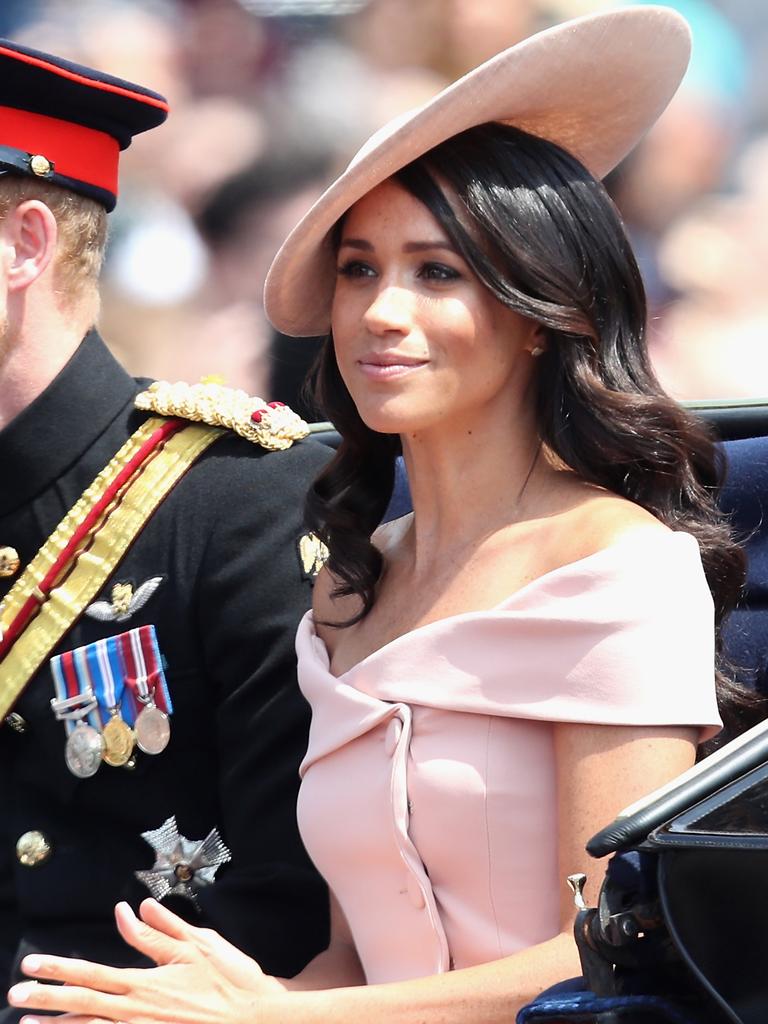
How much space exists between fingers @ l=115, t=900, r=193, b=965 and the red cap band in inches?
42.5

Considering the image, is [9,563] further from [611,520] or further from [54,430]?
[611,520]

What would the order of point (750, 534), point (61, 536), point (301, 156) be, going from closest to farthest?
1. point (750, 534)
2. point (61, 536)
3. point (301, 156)

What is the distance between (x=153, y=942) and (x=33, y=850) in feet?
1.65

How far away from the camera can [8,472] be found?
7.71 feet

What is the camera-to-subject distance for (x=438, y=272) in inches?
72.9

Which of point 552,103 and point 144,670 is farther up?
point 552,103

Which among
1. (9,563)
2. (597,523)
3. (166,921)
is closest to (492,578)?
(597,523)

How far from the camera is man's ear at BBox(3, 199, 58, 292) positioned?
92.2 inches

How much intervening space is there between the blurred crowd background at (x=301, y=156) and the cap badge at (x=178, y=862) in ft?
3.01

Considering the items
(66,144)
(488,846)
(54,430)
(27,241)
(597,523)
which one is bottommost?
(488,846)

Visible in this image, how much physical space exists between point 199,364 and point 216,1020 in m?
1.51

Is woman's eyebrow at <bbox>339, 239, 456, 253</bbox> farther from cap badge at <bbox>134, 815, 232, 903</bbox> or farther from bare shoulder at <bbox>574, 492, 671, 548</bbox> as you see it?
cap badge at <bbox>134, 815, 232, 903</bbox>

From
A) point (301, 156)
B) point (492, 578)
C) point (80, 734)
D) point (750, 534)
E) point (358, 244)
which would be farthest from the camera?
point (301, 156)

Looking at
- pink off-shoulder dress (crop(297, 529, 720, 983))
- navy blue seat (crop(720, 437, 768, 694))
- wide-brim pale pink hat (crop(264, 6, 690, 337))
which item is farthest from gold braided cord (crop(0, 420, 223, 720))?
navy blue seat (crop(720, 437, 768, 694))
